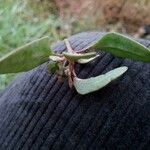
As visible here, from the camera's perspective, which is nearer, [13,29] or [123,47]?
[123,47]

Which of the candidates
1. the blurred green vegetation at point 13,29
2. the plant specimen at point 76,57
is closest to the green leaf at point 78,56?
the plant specimen at point 76,57

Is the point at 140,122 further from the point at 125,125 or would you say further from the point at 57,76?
the point at 57,76

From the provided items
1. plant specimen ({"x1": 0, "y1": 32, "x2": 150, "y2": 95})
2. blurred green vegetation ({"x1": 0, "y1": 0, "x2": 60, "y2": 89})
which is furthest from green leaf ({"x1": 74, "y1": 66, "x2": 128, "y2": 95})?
blurred green vegetation ({"x1": 0, "y1": 0, "x2": 60, "y2": 89})

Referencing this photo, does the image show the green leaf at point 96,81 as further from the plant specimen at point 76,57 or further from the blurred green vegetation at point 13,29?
the blurred green vegetation at point 13,29

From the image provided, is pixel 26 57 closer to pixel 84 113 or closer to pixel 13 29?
pixel 84 113

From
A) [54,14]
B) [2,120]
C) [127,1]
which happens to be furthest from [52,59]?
[127,1]

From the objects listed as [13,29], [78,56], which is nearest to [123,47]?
[78,56]
